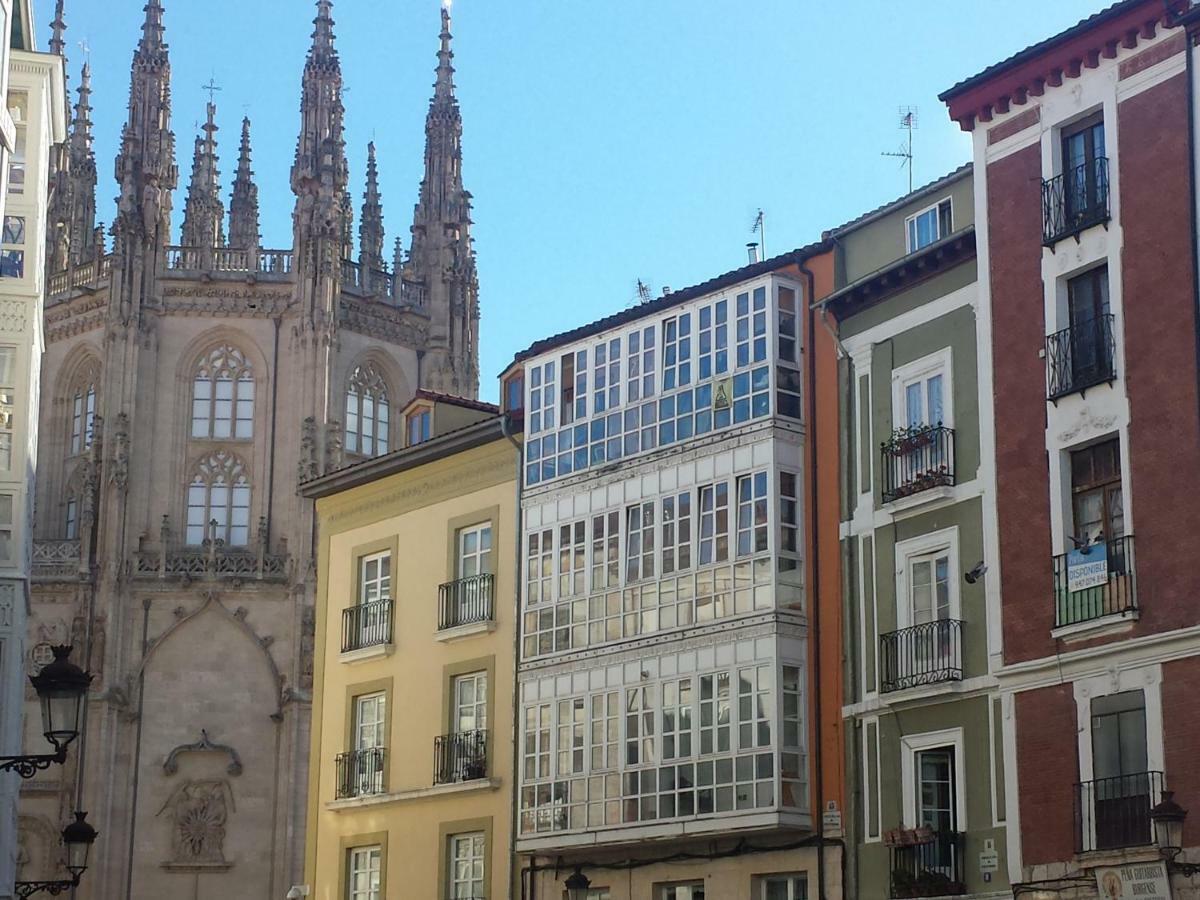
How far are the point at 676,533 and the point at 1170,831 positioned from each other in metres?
12.3

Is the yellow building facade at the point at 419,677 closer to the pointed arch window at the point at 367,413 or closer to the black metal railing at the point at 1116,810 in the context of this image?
the black metal railing at the point at 1116,810

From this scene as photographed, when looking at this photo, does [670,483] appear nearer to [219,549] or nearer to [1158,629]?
[1158,629]

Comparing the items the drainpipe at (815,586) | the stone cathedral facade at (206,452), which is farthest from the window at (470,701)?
the stone cathedral facade at (206,452)

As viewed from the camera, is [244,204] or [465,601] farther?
[244,204]

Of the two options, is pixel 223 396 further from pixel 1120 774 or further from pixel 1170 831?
pixel 1170 831

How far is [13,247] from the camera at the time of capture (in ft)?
110

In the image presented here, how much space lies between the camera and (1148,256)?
29.3m

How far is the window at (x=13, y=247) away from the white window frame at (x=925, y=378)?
13170mm

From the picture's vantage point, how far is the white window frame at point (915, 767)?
31.9 m

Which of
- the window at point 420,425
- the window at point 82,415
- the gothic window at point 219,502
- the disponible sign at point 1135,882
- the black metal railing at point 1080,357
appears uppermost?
the window at point 82,415

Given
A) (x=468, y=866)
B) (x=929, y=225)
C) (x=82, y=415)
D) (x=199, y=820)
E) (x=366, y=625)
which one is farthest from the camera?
(x=82, y=415)

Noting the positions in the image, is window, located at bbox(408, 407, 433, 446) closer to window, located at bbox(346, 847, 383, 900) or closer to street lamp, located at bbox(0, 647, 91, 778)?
window, located at bbox(346, 847, 383, 900)

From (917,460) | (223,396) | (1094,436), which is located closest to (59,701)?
(1094,436)

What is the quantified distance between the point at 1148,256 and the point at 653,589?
38.4 ft
